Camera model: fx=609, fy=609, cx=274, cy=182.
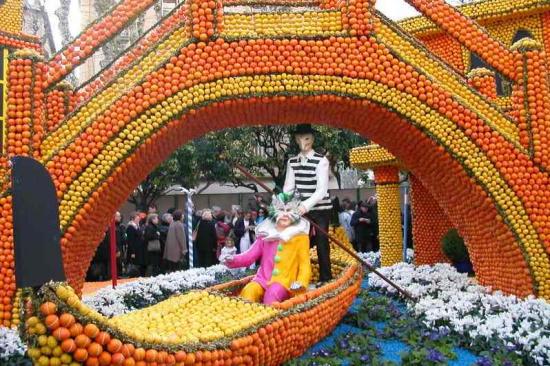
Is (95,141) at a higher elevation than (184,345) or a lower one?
higher

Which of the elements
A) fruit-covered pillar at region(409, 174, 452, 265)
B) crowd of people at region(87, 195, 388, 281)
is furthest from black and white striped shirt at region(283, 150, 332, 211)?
fruit-covered pillar at region(409, 174, 452, 265)

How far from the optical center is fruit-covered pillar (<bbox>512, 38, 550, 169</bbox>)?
25.1ft

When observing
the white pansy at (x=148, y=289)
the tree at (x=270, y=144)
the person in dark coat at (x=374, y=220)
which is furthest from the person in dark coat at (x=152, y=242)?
the tree at (x=270, y=144)

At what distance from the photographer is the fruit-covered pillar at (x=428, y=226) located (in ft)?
39.8

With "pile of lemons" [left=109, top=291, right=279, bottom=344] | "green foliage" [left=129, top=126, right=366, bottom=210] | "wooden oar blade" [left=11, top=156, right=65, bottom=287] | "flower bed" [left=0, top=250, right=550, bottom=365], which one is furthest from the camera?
"green foliage" [left=129, top=126, right=366, bottom=210]

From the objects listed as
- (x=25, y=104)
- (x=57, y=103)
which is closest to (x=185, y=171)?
(x=57, y=103)

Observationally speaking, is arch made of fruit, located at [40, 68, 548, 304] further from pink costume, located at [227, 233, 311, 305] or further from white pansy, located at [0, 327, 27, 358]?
pink costume, located at [227, 233, 311, 305]

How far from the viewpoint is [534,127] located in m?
7.70

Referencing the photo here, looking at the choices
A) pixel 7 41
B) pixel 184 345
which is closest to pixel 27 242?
pixel 184 345

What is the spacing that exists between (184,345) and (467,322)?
3.66 metres

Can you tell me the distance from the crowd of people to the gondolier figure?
4067 mm

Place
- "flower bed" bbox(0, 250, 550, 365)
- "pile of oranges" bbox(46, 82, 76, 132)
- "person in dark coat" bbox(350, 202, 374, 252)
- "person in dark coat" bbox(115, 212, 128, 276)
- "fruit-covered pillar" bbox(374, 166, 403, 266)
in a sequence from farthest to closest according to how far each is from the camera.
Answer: "person in dark coat" bbox(350, 202, 374, 252)
"person in dark coat" bbox(115, 212, 128, 276)
"fruit-covered pillar" bbox(374, 166, 403, 266)
"pile of oranges" bbox(46, 82, 76, 132)
"flower bed" bbox(0, 250, 550, 365)

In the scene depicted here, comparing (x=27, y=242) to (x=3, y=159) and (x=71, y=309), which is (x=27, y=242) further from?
(x=3, y=159)

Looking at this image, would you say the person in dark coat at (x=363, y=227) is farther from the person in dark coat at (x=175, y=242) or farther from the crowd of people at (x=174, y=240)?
the person in dark coat at (x=175, y=242)
